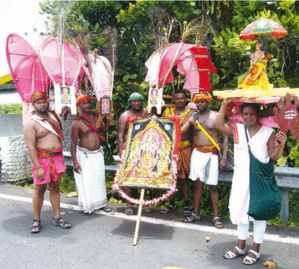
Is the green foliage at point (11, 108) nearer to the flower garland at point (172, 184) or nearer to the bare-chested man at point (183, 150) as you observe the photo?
the bare-chested man at point (183, 150)

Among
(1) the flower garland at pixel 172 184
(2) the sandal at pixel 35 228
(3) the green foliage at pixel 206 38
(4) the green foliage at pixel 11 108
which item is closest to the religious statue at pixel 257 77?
(3) the green foliage at pixel 206 38

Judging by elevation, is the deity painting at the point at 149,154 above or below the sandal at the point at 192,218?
above

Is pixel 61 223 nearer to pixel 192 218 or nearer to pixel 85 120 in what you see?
pixel 85 120

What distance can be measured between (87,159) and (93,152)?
0.14 m

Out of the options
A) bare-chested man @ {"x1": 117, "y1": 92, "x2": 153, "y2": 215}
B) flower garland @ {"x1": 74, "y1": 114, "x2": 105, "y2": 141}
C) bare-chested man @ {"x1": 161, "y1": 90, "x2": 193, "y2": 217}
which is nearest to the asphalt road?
bare-chested man @ {"x1": 161, "y1": 90, "x2": 193, "y2": 217}

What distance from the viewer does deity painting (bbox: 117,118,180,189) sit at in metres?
4.16

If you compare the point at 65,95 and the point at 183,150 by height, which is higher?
the point at 65,95

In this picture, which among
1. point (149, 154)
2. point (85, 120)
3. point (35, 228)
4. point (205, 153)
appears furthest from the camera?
point (85, 120)

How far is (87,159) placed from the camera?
16.6 feet

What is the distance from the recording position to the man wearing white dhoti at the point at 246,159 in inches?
132

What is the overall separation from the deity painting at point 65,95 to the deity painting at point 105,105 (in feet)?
2.22

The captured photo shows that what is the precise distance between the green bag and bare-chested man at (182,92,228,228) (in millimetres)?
1175

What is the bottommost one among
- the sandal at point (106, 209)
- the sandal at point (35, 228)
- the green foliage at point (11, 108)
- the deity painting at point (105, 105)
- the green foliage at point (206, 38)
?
the sandal at point (106, 209)

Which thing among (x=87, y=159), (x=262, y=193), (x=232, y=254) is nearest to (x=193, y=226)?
(x=232, y=254)
